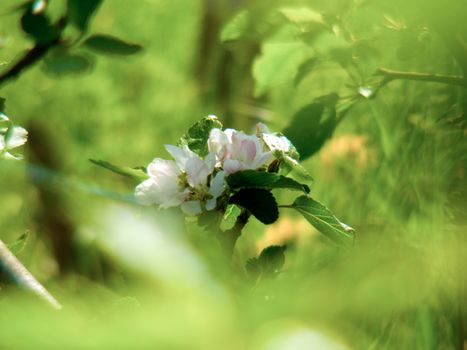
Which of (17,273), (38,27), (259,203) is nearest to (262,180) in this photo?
(259,203)

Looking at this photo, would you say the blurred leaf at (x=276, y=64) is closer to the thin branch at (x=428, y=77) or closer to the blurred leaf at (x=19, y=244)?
the thin branch at (x=428, y=77)

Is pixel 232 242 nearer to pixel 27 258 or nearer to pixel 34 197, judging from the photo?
pixel 27 258

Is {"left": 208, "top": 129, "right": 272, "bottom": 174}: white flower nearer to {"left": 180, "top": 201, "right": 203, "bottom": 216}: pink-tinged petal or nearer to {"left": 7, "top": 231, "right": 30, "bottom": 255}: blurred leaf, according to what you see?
{"left": 180, "top": 201, "right": 203, "bottom": 216}: pink-tinged petal

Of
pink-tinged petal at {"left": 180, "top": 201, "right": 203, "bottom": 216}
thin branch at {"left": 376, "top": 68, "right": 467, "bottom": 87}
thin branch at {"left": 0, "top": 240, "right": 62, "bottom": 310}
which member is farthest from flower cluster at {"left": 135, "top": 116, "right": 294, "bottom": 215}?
thin branch at {"left": 376, "top": 68, "right": 467, "bottom": 87}

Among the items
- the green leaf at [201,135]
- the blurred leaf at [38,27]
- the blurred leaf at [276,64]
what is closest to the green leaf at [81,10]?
the blurred leaf at [38,27]

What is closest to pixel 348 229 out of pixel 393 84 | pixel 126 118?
pixel 393 84

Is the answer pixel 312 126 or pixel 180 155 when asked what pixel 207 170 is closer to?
pixel 180 155
